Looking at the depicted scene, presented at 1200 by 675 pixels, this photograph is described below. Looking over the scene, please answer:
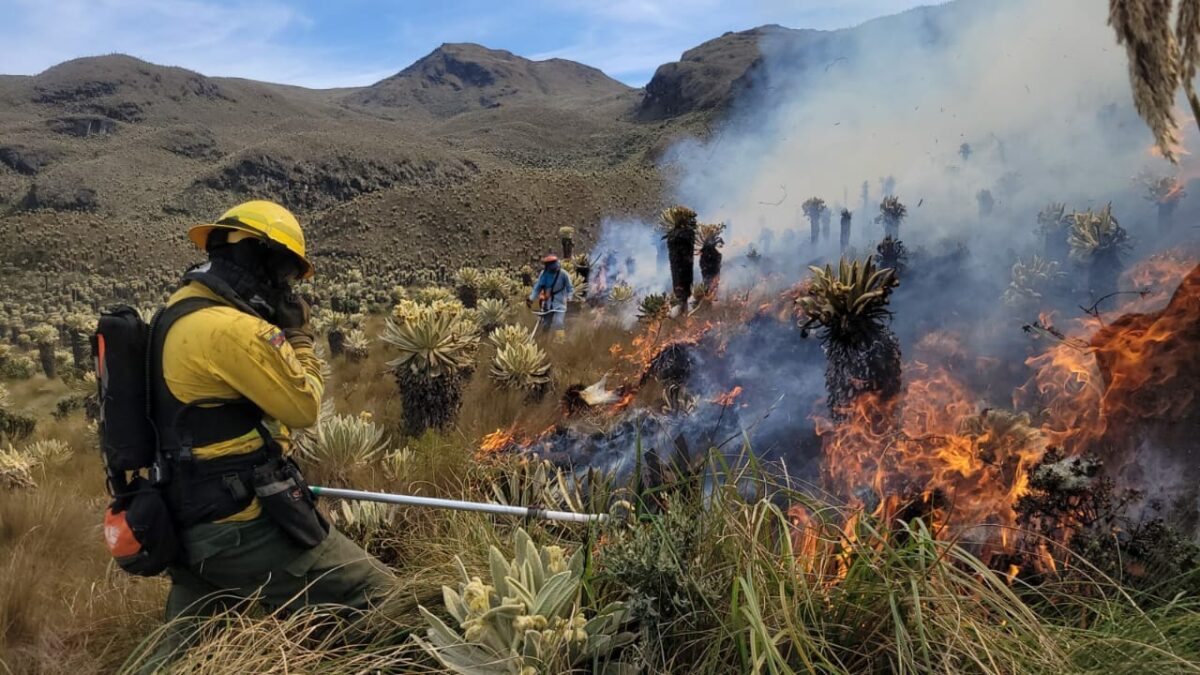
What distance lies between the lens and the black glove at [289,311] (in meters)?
3.25

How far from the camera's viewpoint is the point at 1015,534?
12.5 feet

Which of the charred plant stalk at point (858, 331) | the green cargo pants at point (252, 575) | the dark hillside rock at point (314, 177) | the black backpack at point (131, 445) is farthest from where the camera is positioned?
the dark hillside rock at point (314, 177)

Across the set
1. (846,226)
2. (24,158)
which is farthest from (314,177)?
(846,226)

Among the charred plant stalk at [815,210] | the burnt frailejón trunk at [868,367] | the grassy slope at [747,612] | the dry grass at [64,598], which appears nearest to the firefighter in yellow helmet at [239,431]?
the grassy slope at [747,612]

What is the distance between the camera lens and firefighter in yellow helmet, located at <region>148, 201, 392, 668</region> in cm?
283

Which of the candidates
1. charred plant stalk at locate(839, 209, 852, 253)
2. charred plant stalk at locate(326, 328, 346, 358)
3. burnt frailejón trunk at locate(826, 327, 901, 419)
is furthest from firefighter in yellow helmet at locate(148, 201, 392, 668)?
charred plant stalk at locate(839, 209, 852, 253)

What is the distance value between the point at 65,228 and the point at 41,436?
35.8 m

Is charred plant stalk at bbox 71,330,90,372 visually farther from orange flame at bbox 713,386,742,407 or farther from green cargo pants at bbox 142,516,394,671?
green cargo pants at bbox 142,516,394,671

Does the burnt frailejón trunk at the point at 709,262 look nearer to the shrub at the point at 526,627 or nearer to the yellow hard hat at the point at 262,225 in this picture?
the yellow hard hat at the point at 262,225

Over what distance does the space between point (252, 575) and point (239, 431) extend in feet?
2.12

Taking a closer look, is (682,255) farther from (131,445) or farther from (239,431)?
(131,445)

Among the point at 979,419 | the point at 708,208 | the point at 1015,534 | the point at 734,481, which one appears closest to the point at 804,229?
the point at 708,208

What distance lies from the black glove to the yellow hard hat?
206 millimetres

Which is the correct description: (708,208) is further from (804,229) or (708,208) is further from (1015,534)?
(1015,534)
